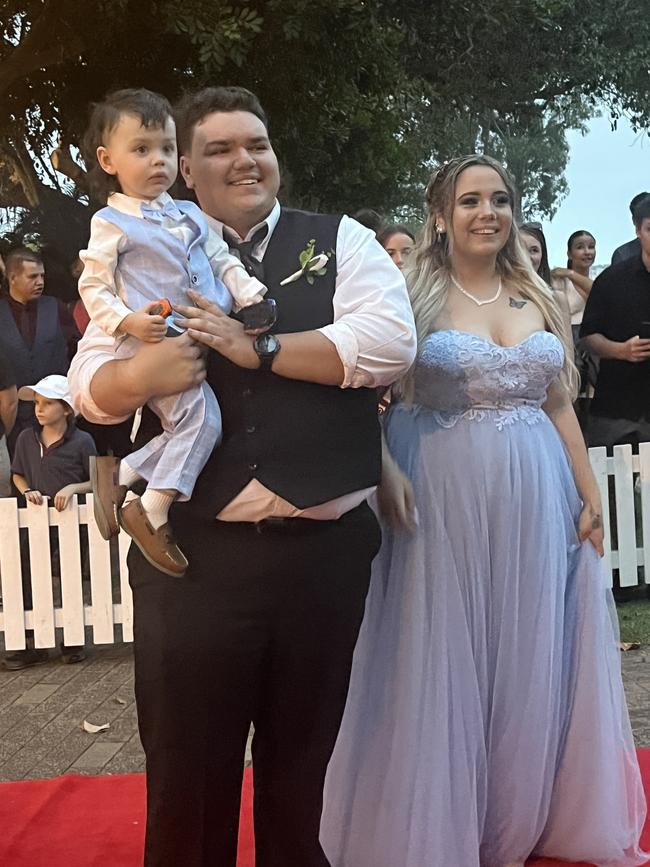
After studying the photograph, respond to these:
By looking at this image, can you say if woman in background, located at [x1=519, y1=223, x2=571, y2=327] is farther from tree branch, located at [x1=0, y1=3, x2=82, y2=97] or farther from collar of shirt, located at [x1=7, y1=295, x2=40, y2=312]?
tree branch, located at [x1=0, y1=3, x2=82, y2=97]

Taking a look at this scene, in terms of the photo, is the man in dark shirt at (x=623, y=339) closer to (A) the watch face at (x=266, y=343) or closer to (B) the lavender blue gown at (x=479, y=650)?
(B) the lavender blue gown at (x=479, y=650)

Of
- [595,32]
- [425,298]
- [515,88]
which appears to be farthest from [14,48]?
[425,298]

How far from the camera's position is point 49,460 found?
5633 mm

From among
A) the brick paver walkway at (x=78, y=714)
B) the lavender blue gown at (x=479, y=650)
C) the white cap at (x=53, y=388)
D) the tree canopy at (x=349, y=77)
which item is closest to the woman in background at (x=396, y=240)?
the white cap at (x=53, y=388)

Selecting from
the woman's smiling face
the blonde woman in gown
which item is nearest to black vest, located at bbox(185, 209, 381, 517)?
the blonde woman in gown

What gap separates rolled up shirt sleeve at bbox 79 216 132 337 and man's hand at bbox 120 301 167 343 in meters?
0.02

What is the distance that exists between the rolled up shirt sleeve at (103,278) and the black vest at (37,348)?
456 cm

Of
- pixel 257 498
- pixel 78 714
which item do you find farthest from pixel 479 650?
pixel 78 714

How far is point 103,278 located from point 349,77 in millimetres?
9343

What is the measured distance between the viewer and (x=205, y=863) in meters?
2.04

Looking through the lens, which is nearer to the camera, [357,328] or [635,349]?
[357,328]

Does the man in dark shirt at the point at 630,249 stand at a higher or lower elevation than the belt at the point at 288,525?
higher

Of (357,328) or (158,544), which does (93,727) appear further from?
(357,328)

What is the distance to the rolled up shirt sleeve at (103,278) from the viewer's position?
1889 mm
